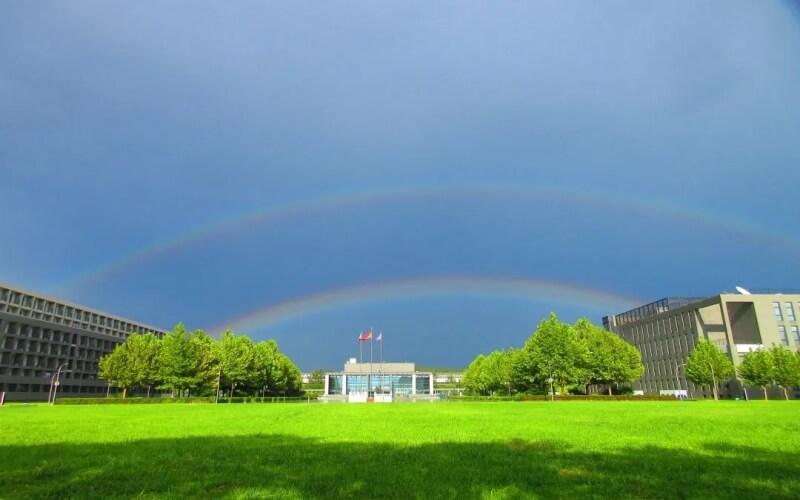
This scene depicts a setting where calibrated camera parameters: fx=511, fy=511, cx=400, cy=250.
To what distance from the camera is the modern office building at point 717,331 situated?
98188 millimetres

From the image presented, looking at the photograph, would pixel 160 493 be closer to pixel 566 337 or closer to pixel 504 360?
pixel 566 337

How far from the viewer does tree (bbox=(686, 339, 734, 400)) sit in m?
82.9

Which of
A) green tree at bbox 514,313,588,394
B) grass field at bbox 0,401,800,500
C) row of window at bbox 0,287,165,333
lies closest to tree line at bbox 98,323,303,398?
row of window at bbox 0,287,165,333

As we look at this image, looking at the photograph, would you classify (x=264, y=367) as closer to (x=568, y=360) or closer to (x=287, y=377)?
(x=287, y=377)

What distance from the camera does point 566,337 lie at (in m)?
78.5

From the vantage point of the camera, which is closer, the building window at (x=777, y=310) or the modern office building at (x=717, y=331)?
the modern office building at (x=717, y=331)

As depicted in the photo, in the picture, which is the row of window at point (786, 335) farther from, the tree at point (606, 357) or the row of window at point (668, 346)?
the tree at point (606, 357)

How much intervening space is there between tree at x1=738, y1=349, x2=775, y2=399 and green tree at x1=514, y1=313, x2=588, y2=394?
26.5 m

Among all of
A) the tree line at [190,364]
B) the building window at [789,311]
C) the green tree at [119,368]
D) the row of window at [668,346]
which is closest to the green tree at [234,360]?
the tree line at [190,364]

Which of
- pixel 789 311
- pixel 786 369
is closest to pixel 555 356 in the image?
pixel 786 369

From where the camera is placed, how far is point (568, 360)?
256 ft

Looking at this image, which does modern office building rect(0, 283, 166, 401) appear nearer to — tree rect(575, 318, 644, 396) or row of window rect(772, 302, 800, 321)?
tree rect(575, 318, 644, 396)

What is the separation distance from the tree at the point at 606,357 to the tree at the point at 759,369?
15638 millimetres

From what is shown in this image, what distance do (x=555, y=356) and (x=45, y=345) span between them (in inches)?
4220
